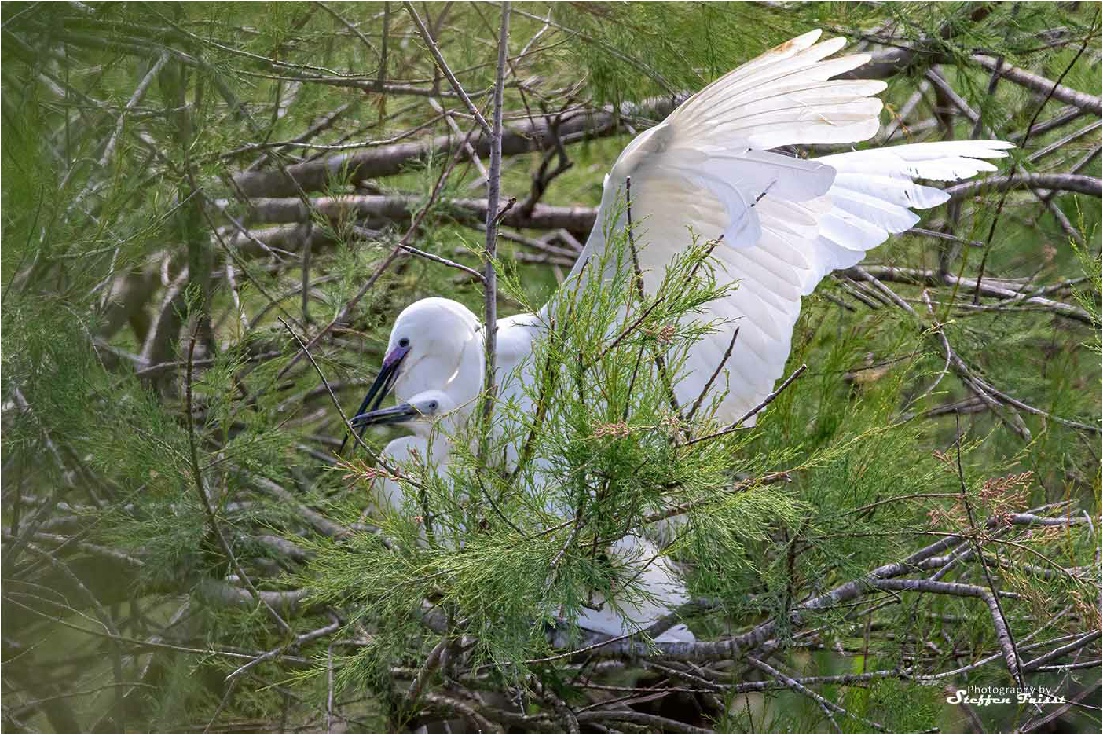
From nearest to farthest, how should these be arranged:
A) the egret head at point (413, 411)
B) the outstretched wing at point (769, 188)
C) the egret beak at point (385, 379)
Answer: the outstretched wing at point (769, 188) < the egret head at point (413, 411) < the egret beak at point (385, 379)

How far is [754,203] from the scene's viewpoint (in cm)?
114

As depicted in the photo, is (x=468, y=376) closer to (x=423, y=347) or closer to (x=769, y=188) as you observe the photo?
(x=423, y=347)

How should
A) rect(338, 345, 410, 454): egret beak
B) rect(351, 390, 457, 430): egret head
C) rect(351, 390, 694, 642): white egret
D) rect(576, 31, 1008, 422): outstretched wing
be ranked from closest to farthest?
1. rect(576, 31, 1008, 422): outstretched wing
2. rect(351, 390, 694, 642): white egret
3. rect(351, 390, 457, 430): egret head
4. rect(338, 345, 410, 454): egret beak

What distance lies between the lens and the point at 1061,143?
181 centimetres

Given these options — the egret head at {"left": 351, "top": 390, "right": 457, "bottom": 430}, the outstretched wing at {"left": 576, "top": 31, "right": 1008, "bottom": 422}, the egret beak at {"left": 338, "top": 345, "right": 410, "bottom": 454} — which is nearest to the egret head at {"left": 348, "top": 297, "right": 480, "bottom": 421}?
the egret beak at {"left": 338, "top": 345, "right": 410, "bottom": 454}

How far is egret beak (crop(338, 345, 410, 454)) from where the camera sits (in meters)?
1.51

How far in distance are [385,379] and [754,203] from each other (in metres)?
0.60

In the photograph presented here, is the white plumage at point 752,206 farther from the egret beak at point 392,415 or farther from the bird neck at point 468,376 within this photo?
the egret beak at point 392,415

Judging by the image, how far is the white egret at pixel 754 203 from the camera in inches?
43.0

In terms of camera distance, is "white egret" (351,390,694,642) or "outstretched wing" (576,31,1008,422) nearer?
"outstretched wing" (576,31,1008,422)

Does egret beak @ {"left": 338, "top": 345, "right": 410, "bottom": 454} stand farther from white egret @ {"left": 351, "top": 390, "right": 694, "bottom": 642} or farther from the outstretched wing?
the outstretched wing

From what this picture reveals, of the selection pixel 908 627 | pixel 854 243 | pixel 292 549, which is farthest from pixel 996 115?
pixel 292 549

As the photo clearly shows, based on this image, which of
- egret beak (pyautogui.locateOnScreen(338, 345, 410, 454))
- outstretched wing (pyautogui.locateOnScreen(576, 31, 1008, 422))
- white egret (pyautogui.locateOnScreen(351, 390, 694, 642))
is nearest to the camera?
outstretched wing (pyautogui.locateOnScreen(576, 31, 1008, 422))

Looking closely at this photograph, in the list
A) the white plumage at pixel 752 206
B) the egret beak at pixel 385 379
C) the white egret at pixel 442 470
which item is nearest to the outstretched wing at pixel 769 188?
the white plumage at pixel 752 206
